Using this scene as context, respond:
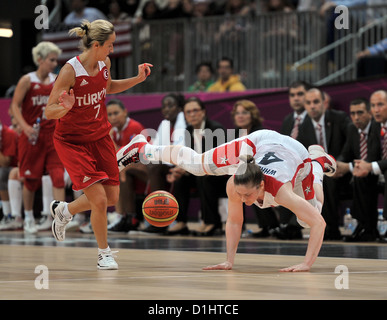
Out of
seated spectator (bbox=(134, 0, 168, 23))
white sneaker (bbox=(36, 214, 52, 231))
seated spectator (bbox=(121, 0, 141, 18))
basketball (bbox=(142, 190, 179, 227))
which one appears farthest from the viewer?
seated spectator (bbox=(121, 0, 141, 18))

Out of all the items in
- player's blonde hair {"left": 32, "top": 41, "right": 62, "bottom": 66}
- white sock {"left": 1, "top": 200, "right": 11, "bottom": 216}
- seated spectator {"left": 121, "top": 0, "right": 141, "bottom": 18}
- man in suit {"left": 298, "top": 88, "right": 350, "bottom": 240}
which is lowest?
white sock {"left": 1, "top": 200, "right": 11, "bottom": 216}

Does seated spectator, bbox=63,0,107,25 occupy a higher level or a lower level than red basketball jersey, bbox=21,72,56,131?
higher

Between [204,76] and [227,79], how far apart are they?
0.49 metres

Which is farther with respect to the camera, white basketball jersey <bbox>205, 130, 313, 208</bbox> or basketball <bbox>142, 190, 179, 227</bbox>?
basketball <bbox>142, 190, 179, 227</bbox>

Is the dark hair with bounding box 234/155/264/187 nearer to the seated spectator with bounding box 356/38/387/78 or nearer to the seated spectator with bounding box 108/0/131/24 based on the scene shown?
the seated spectator with bounding box 356/38/387/78

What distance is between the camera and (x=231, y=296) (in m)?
4.82

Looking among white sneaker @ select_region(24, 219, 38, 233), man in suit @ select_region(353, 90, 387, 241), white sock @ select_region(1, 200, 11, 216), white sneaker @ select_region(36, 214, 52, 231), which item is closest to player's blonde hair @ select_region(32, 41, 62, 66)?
white sneaker @ select_region(24, 219, 38, 233)

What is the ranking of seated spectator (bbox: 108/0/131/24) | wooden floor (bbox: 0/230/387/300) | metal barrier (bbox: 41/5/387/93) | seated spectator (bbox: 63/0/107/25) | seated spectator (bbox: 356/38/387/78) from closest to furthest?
wooden floor (bbox: 0/230/387/300), seated spectator (bbox: 356/38/387/78), metal barrier (bbox: 41/5/387/93), seated spectator (bbox: 63/0/107/25), seated spectator (bbox: 108/0/131/24)

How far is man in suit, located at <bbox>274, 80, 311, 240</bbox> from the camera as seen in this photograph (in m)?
10.4

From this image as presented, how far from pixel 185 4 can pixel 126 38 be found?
1.26 m

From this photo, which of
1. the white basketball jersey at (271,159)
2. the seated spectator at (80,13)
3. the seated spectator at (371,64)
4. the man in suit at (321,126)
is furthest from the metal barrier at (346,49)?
the white basketball jersey at (271,159)

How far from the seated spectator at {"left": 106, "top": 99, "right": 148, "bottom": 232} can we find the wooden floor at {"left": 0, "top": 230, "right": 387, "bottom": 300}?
10.9 ft

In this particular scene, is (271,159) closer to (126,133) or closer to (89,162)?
(89,162)
